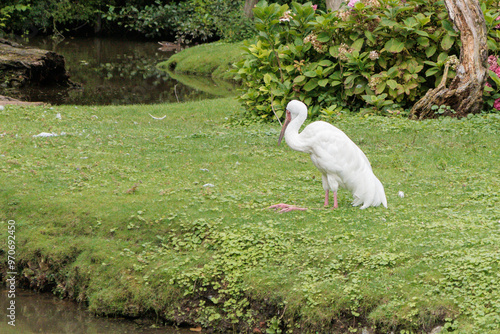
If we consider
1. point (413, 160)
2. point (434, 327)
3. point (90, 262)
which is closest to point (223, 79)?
point (413, 160)

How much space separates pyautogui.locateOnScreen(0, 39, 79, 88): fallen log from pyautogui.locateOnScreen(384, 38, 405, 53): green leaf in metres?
9.05

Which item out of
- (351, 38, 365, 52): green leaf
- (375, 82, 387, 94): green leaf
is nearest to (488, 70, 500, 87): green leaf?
(375, 82, 387, 94): green leaf

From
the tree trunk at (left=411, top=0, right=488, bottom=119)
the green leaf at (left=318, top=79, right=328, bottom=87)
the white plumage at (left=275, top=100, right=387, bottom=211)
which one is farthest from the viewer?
the green leaf at (left=318, top=79, right=328, bottom=87)

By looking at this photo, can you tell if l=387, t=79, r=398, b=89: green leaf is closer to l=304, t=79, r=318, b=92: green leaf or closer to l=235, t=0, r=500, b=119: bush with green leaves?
l=235, t=0, r=500, b=119: bush with green leaves

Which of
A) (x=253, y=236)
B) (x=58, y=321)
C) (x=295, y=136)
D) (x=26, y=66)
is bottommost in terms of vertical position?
(x=26, y=66)

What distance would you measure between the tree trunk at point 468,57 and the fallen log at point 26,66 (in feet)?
33.0

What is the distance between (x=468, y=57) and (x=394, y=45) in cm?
121

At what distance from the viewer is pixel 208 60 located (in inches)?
818

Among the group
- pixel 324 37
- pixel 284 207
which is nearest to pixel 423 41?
pixel 324 37

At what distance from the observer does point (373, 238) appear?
18.1ft

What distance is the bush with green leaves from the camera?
10.2 meters

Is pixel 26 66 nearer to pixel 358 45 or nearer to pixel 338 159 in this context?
pixel 358 45

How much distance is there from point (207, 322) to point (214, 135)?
4.75 metres

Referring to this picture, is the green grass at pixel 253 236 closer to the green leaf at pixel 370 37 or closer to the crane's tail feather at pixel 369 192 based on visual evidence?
the crane's tail feather at pixel 369 192
